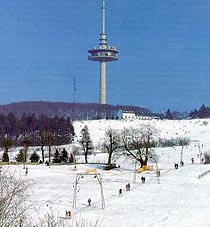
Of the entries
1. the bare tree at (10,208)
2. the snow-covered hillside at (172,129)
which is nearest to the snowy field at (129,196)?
the bare tree at (10,208)

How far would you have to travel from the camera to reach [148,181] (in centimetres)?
5169

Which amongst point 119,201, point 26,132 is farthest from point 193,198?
point 26,132

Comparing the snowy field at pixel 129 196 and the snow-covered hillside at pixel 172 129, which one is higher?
the snow-covered hillside at pixel 172 129

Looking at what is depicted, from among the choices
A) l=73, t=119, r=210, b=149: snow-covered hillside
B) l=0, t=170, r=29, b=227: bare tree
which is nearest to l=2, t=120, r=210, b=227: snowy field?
l=0, t=170, r=29, b=227: bare tree

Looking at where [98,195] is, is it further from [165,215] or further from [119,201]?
[165,215]

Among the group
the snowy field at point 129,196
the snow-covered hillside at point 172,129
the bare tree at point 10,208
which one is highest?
the snow-covered hillside at point 172,129

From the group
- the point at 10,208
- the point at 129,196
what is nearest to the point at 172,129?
the point at 129,196

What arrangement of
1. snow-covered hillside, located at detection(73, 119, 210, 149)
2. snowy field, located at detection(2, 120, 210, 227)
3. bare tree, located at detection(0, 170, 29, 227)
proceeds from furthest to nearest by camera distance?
snow-covered hillside, located at detection(73, 119, 210, 149)
snowy field, located at detection(2, 120, 210, 227)
bare tree, located at detection(0, 170, 29, 227)

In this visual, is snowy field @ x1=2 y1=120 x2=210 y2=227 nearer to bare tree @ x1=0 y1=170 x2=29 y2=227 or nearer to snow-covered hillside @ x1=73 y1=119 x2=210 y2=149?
bare tree @ x1=0 y1=170 x2=29 y2=227

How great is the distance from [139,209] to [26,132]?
93.1 m

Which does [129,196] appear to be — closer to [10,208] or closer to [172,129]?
[10,208]

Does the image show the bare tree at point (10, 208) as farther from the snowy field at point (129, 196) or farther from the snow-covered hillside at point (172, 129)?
the snow-covered hillside at point (172, 129)

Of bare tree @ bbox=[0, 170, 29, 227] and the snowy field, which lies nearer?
bare tree @ bbox=[0, 170, 29, 227]

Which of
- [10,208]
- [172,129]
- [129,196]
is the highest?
[172,129]
